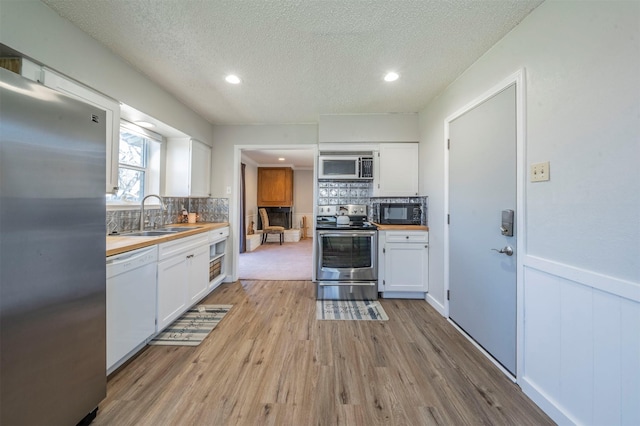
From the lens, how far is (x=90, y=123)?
3.92ft

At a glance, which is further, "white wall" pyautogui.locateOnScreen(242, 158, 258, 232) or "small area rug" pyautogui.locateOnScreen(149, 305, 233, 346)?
"white wall" pyautogui.locateOnScreen(242, 158, 258, 232)

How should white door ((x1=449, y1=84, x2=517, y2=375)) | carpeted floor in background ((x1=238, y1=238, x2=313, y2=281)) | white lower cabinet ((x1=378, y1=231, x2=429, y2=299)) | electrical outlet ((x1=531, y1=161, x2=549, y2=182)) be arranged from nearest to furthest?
electrical outlet ((x1=531, y1=161, x2=549, y2=182))
white door ((x1=449, y1=84, x2=517, y2=375))
white lower cabinet ((x1=378, y1=231, x2=429, y2=299))
carpeted floor in background ((x1=238, y1=238, x2=313, y2=281))

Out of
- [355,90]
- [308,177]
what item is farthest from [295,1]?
[308,177]

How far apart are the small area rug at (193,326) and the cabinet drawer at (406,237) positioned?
81.0 inches

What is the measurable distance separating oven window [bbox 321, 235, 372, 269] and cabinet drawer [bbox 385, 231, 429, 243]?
0.91 feet

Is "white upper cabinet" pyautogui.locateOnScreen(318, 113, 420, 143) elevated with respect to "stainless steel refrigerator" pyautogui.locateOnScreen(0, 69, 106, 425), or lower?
elevated

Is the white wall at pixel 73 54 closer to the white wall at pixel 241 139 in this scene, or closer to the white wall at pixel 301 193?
the white wall at pixel 241 139

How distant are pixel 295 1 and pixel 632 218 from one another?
6.43ft

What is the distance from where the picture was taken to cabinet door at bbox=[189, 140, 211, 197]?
306 centimetres

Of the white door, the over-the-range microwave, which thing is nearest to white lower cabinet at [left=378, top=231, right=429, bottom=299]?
the white door

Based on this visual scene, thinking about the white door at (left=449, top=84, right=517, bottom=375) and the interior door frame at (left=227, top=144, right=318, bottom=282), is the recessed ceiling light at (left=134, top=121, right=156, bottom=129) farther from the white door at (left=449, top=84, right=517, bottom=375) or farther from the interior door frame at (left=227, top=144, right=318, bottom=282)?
the white door at (left=449, top=84, right=517, bottom=375)

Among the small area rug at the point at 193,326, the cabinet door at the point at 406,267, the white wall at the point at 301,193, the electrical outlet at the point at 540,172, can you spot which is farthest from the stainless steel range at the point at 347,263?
the white wall at the point at 301,193

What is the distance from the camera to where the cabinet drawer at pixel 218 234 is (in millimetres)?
2943

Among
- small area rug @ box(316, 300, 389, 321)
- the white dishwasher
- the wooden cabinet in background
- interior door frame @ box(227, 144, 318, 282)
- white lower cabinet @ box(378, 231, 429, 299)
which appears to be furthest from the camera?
the wooden cabinet in background
